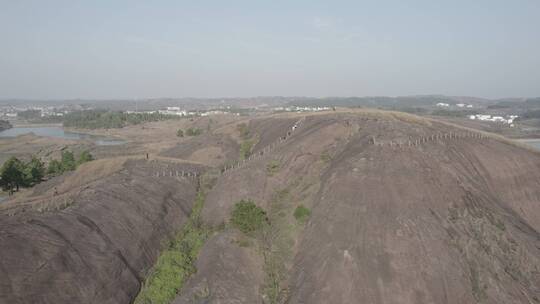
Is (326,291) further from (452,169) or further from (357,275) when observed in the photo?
(452,169)

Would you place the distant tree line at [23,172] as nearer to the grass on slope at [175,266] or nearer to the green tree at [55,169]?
the green tree at [55,169]

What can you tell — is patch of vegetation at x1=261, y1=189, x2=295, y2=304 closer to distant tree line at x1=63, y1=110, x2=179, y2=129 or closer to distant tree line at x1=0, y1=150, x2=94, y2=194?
distant tree line at x1=0, y1=150, x2=94, y2=194

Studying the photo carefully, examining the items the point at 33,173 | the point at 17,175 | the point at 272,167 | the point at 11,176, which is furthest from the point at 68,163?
the point at 272,167

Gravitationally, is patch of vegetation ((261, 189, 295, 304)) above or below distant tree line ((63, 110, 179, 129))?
above

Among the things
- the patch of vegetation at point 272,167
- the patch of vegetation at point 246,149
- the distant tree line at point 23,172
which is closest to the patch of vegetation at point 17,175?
the distant tree line at point 23,172

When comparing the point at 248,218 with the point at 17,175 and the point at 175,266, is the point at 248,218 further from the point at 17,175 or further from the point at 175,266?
the point at 17,175

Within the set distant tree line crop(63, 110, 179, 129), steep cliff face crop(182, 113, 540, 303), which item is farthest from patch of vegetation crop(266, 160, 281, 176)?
distant tree line crop(63, 110, 179, 129)
